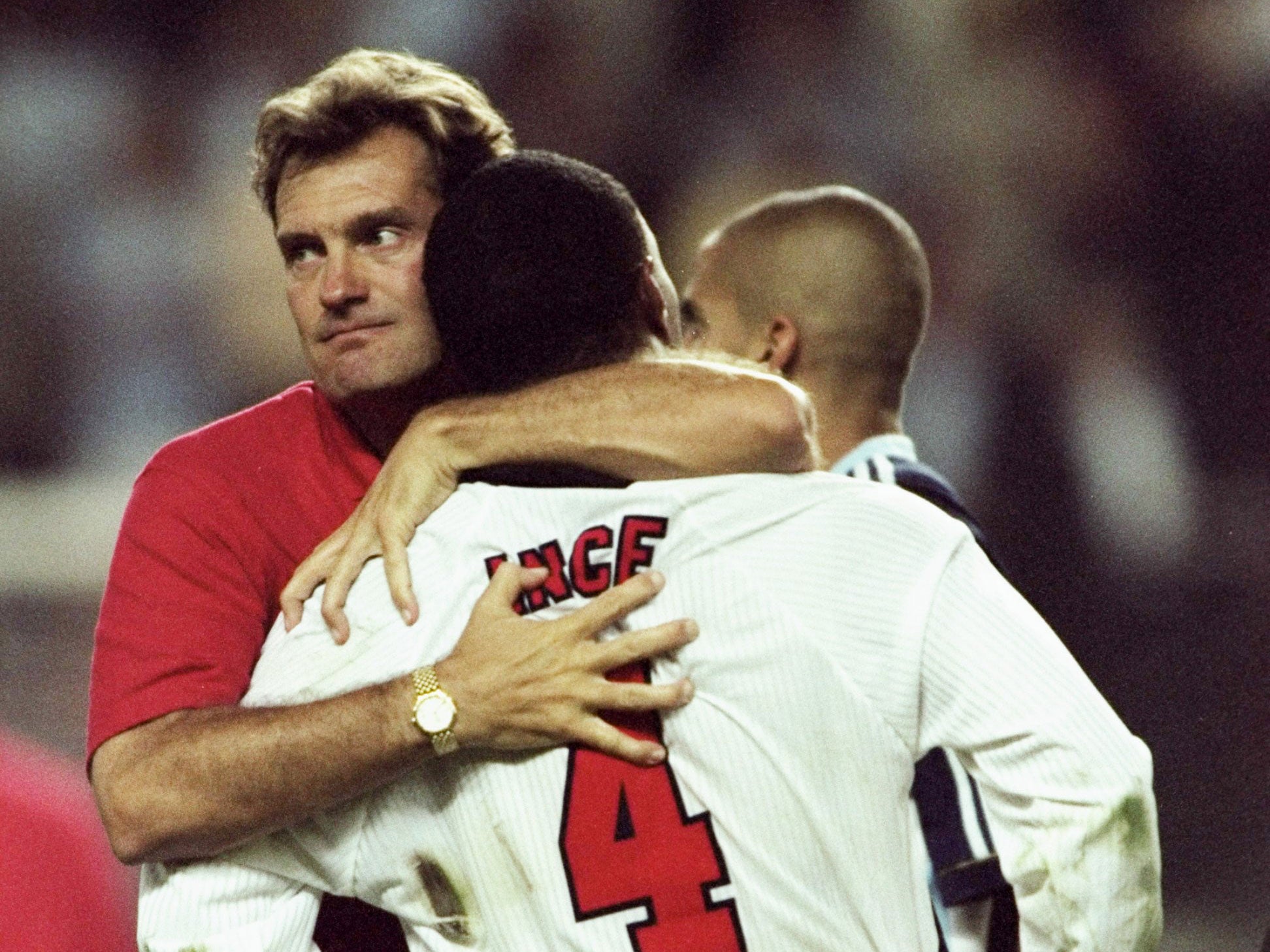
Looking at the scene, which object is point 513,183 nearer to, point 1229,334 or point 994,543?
point 994,543

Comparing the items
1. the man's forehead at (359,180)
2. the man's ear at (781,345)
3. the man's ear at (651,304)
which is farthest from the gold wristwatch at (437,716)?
the man's ear at (781,345)

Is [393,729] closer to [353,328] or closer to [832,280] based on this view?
[353,328]

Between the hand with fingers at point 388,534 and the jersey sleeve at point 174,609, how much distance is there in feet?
0.26

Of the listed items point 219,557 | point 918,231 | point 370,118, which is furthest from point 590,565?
point 918,231

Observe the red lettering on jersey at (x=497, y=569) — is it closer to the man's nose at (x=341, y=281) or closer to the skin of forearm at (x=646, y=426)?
the skin of forearm at (x=646, y=426)

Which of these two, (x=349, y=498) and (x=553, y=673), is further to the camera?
(x=349, y=498)

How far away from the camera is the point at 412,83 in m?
1.54

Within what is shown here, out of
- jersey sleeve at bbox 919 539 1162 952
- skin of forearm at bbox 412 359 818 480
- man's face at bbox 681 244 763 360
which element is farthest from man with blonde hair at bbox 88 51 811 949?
man's face at bbox 681 244 763 360

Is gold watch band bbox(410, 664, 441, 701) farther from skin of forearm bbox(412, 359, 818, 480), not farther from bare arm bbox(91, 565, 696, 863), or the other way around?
skin of forearm bbox(412, 359, 818, 480)

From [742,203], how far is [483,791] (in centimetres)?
245

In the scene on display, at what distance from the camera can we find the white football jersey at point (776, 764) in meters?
1.03

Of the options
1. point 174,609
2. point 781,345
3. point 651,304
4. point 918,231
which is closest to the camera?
point 651,304

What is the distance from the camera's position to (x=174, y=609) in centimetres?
124

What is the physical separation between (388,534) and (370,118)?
56cm
